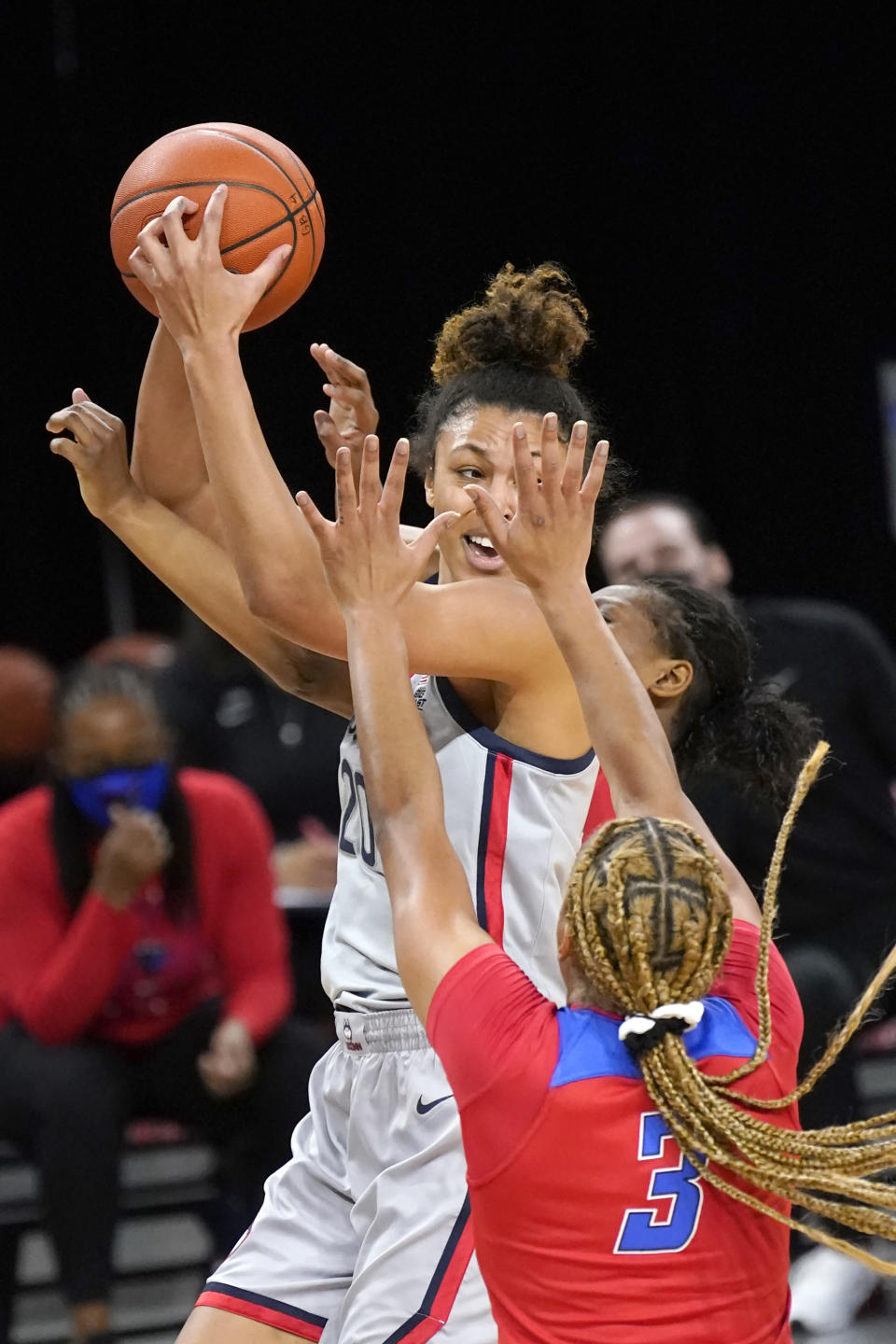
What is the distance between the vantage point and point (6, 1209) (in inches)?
174

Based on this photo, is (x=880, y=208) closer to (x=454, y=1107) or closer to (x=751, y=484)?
(x=751, y=484)

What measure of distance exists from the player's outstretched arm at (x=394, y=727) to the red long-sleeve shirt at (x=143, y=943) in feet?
7.91

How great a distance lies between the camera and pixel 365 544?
2.02 metres

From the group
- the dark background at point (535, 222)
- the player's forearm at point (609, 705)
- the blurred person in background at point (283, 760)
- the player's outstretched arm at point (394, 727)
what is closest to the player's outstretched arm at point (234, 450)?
the player's outstretched arm at point (394, 727)

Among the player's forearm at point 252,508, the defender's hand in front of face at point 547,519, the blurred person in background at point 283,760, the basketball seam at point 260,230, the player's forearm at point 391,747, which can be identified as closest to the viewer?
the player's forearm at point 391,747

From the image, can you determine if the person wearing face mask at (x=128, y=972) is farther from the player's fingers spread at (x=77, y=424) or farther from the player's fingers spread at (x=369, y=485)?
the player's fingers spread at (x=369, y=485)

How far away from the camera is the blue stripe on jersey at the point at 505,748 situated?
237 centimetres

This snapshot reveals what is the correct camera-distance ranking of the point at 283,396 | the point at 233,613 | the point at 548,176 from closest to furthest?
1. the point at 233,613
2. the point at 283,396
3. the point at 548,176

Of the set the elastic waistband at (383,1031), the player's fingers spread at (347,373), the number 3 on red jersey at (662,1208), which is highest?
the player's fingers spread at (347,373)

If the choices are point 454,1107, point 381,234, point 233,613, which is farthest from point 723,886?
point 381,234

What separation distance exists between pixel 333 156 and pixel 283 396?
3.18ft

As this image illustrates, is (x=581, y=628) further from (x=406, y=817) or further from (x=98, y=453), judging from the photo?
(x=98, y=453)

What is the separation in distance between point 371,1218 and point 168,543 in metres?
0.99

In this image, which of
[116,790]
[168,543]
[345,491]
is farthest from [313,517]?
[116,790]
